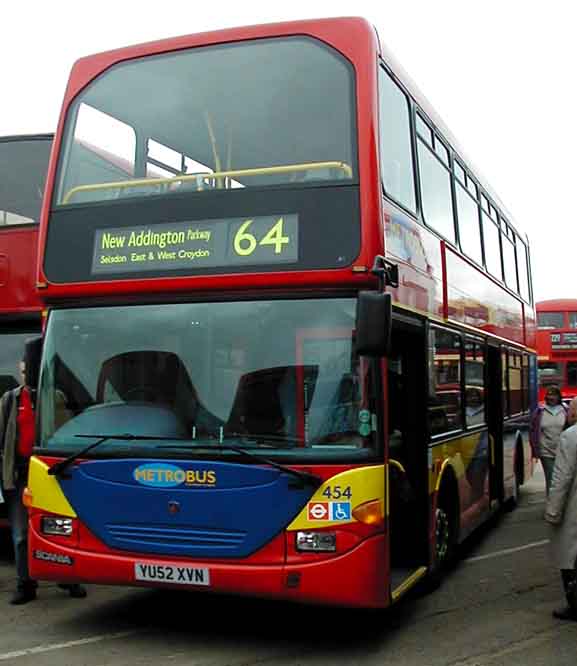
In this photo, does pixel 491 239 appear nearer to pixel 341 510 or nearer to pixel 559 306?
pixel 341 510

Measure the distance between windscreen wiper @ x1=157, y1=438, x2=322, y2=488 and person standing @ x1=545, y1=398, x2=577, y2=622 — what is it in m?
2.12

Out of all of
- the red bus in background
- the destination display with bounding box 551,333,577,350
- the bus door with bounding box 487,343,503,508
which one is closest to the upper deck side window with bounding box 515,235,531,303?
the bus door with bounding box 487,343,503,508

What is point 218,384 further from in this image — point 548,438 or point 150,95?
point 548,438

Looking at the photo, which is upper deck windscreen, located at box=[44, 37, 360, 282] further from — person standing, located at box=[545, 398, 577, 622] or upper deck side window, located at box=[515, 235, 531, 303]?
upper deck side window, located at box=[515, 235, 531, 303]

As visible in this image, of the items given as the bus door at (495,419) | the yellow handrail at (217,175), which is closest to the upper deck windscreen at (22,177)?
the yellow handrail at (217,175)

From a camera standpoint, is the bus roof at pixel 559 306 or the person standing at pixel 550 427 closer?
the person standing at pixel 550 427

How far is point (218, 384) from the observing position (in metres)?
5.94

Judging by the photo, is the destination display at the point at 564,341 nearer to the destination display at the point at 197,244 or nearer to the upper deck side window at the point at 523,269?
the upper deck side window at the point at 523,269

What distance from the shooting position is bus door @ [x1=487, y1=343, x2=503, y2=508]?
422 inches

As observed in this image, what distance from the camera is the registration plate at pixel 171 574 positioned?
5.81 metres

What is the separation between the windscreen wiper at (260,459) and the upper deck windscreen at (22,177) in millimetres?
4331

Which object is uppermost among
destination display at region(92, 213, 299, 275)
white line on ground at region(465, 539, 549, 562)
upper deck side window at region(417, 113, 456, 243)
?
upper deck side window at region(417, 113, 456, 243)

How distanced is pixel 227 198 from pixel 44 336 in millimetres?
1612

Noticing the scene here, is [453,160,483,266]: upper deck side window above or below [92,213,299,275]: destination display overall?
above
